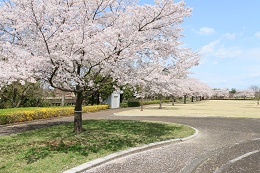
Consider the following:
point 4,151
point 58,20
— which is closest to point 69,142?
point 4,151

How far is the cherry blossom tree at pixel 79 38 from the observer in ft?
30.2

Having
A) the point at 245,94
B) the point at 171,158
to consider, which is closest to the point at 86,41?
the point at 171,158

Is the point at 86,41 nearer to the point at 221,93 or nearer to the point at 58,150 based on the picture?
the point at 58,150

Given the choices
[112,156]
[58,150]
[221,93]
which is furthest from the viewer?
[221,93]

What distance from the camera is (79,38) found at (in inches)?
360

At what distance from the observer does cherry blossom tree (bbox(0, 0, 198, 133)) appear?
9.22 meters

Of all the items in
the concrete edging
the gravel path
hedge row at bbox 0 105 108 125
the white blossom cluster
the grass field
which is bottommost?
the gravel path

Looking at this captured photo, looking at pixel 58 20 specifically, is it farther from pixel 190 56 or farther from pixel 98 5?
pixel 190 56

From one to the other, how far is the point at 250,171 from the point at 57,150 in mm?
6536

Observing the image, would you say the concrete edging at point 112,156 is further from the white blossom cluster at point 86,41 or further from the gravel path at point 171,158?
the white blossom cluster at point 86,41

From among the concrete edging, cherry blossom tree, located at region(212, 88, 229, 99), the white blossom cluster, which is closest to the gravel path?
the concrete edging

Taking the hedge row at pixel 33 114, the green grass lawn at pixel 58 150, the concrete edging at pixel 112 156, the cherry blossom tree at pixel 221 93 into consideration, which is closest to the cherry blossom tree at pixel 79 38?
the green grass lawn at pixel 58 150

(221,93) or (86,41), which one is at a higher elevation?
(221,93)

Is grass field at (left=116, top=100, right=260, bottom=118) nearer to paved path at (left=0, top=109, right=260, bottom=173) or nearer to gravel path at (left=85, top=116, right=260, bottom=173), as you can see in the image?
gravel path at (left=85, top=116, right=260, bottom=173)
